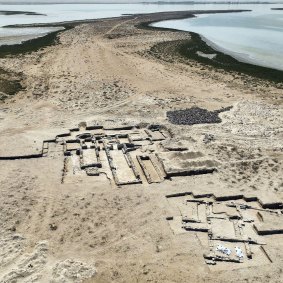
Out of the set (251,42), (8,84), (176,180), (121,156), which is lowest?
(251,42)

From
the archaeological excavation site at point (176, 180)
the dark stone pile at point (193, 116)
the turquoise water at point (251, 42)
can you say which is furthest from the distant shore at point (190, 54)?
the archaeological excavation site at point (176, 180)

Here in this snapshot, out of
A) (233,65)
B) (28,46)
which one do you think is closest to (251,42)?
(233,65)

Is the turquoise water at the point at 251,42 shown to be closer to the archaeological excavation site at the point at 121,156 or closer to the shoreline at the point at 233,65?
the shoreline at the point at 233,65

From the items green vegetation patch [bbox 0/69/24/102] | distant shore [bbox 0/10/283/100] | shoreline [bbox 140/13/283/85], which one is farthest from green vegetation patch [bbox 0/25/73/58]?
shoreline [bbox 140/13/283/85]

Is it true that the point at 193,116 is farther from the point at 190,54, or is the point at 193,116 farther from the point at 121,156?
the point at 190,54

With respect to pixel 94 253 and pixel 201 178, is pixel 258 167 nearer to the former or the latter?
pixel 201 178
